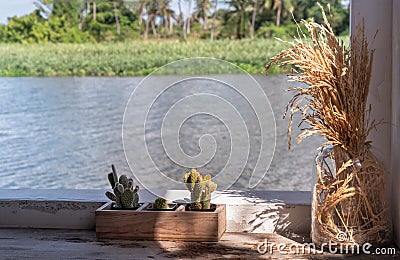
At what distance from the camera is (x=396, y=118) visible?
2.54m

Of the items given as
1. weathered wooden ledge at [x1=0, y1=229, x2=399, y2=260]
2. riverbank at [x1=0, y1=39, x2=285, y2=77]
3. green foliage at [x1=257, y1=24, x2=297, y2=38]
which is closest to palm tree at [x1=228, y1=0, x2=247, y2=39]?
riverbank at [x1=0, y1=39, x2=285, y2=77]

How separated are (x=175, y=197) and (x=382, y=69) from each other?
3.16 feet

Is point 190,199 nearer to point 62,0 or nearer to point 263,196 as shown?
point 263,196

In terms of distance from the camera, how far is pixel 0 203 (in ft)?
9.46

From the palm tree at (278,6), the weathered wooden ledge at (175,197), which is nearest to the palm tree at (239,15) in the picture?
the palm tree at (278,6)

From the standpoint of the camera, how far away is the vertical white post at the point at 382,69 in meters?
2.60

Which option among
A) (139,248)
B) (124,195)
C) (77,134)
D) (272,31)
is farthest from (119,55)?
(139,248)

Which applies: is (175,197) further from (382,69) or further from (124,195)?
(382,69)

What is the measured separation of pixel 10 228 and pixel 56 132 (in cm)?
899

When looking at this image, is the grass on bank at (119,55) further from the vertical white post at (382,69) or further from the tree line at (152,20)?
the vertical white post at (382,69)

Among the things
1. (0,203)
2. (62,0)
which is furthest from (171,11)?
(0,203)

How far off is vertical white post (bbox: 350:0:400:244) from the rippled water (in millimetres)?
7766

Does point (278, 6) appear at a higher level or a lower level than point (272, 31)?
higher

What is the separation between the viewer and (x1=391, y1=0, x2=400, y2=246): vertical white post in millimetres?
2500
